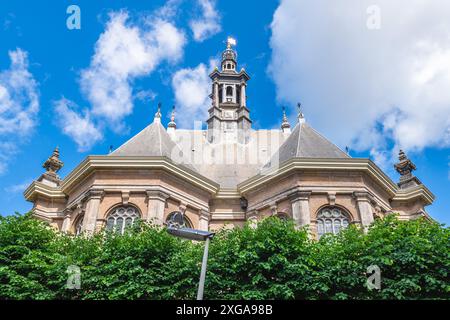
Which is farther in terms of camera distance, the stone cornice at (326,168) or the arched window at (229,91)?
the arched window at (229,91)

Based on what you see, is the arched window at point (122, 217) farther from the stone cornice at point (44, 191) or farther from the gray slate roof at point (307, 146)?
the gray slate roof at point (307, 146)

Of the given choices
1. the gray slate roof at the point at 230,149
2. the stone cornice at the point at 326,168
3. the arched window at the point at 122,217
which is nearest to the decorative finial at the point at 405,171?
the stone cornice at the point at 326,168

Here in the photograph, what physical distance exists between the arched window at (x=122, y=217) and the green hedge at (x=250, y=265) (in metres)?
3.26

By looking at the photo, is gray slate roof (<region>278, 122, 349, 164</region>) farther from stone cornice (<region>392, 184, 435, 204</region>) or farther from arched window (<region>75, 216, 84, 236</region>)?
arched window (<region>75, 216, 84, 236</region>)

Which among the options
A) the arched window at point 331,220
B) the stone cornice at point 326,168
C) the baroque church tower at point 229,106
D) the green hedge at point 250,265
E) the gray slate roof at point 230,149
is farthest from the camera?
the baroque church tower at point 229,106

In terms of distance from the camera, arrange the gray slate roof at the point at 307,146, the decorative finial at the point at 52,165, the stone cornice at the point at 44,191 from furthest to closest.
Result: the decorative finial at the point at 52,165 < the stone cornice at the point at 44,191 < the gray slate roof at the point at 307,146

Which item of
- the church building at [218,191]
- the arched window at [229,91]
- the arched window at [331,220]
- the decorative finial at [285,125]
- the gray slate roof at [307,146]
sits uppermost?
the arched window at [229,91]

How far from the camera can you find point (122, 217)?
56.5 feet

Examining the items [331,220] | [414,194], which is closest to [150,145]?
[331,220]

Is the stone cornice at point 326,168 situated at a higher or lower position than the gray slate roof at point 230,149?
lower

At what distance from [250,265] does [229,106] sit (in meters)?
24.9

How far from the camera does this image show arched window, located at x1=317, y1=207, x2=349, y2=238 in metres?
16.9

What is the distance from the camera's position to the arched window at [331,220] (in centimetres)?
1692
